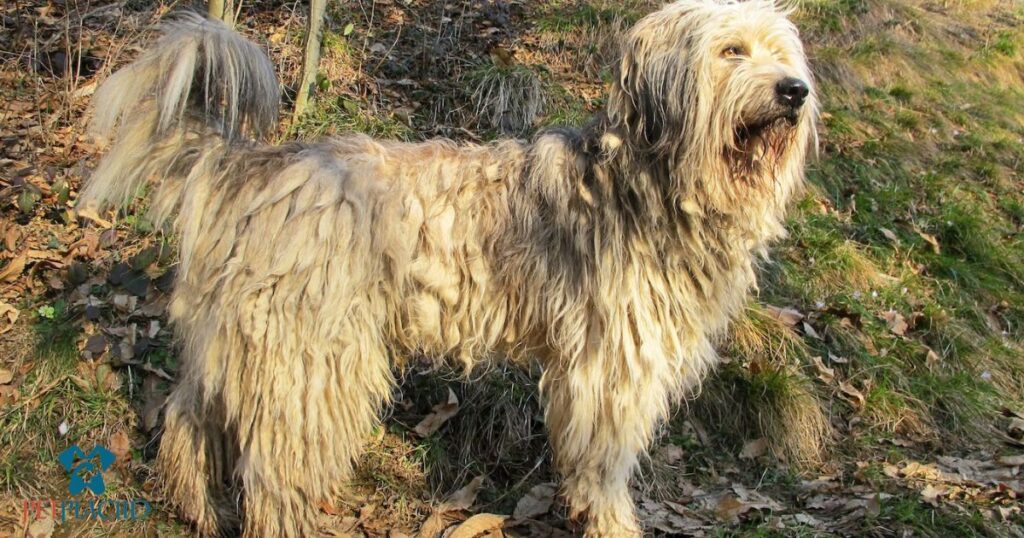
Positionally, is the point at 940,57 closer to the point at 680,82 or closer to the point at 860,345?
the point at 860,345

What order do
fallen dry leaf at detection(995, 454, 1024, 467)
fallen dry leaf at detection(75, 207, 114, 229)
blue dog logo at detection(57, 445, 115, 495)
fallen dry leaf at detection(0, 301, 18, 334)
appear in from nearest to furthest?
blue dog logo at detection(57, 445, 115, 495) → fallen dry leaf at detection(0, 301, 18, 334) → fallen dry leaf at detection(995, 454, 1024, 467) → fallen dry leaf at detection(75, 207, 114, 229)

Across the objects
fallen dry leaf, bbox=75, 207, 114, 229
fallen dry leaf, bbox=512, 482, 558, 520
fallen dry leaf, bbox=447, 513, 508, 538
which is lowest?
fallen dry leaf, bbox=447, 513, 508, 538

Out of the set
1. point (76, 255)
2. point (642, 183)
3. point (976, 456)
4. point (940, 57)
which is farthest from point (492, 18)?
point (940, 57)

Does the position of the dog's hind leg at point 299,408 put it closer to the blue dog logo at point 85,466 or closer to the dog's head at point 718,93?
the blue dog logo at point 85,466

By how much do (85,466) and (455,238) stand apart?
2241 millimetres

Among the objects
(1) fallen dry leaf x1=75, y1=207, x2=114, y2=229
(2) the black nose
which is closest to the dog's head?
(2) the black nose

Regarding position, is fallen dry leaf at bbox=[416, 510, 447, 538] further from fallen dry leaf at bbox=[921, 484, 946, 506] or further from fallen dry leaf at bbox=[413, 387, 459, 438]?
fallen dry leaf at bbox=[921, 484, 946, 506]

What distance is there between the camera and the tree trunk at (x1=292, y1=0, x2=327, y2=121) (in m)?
5.37

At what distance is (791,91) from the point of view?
2.77 m

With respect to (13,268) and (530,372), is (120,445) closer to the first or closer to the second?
(13,268)

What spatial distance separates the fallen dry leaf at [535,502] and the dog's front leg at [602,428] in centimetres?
52

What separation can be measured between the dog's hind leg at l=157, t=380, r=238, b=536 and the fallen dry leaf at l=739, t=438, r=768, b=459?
2.88 metres

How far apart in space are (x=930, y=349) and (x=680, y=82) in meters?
3.72

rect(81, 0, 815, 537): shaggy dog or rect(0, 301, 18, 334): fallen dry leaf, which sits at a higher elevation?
rect(81, 0, 815, 537): shaggy dog
